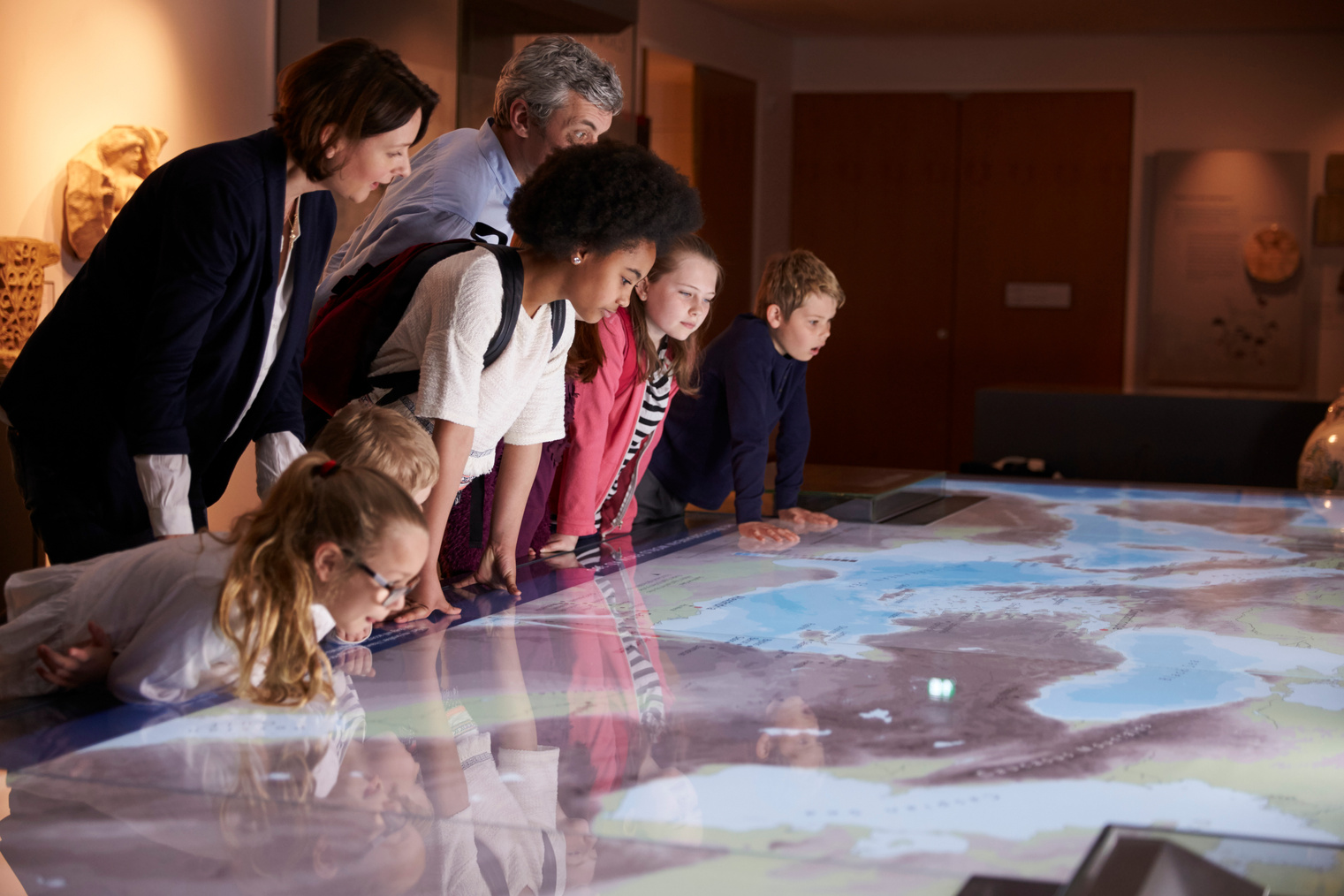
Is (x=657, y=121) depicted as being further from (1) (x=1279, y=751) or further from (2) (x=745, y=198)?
(1) (x=1279, y=751)

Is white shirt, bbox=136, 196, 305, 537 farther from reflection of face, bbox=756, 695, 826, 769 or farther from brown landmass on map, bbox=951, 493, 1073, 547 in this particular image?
brown landmass on map, bbox=951, 493, 1073, 547

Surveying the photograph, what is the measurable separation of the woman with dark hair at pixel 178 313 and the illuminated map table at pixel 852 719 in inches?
14.4

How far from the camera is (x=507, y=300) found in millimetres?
1794

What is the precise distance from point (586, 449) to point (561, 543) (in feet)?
0.61

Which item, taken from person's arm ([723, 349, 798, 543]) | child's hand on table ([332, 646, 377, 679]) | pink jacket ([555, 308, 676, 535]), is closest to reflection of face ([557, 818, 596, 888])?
child's hand on table ([332, 646, 377, 679])

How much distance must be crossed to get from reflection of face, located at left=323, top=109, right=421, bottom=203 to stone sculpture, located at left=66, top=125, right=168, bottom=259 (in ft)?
7.16

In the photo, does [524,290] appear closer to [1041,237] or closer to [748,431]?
[748,431]

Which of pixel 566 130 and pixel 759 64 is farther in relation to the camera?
pixel 759 64

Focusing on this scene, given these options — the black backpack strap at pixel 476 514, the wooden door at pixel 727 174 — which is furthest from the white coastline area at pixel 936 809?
the wooden door at pixel 727 174

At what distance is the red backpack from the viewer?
71.5 inches

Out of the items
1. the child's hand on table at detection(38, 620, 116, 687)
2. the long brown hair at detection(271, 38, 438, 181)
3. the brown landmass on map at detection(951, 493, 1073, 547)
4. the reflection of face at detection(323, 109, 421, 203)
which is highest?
the long brown hair at detection(271, 38, 438, 181)

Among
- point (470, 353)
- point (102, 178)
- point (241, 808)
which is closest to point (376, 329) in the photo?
point (470, 353)

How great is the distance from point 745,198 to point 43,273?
4960 mm

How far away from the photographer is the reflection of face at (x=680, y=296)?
97.3 inches
